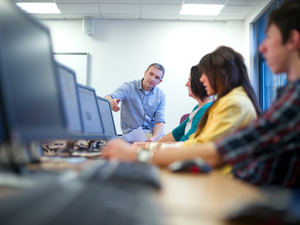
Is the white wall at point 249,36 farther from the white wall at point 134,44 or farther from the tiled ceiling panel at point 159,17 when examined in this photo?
the tiled ceiling panel at point 159,17

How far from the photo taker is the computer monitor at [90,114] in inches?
68.3

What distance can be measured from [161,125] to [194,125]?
144 centimetres

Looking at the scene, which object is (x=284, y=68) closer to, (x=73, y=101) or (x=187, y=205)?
(x=187, y=205)

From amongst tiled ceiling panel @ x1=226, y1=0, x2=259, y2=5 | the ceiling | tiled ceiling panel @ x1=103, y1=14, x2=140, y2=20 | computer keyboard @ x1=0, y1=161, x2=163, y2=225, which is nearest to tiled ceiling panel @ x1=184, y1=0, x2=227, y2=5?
the ceiling

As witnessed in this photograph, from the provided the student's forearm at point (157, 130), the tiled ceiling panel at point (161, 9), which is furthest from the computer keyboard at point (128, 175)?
the tiled ceiling panel at point (161, 9)

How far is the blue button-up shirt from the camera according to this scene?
347cm

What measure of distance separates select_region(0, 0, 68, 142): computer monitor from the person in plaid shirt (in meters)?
0.36

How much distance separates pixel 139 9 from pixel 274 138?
13.1 ft

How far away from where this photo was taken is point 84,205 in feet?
1.44

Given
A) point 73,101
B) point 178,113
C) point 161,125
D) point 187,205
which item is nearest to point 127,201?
point 187,205

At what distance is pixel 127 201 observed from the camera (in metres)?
0.48

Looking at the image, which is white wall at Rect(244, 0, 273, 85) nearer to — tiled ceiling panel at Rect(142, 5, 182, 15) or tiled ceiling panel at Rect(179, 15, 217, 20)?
tiled ceiling panel at Rect(179, 15, 217, 20)

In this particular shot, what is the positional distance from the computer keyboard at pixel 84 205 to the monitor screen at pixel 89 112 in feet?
3.77

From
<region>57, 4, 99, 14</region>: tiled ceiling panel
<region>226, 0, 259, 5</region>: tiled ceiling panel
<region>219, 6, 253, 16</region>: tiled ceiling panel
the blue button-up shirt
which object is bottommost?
the blue button-up shirt
